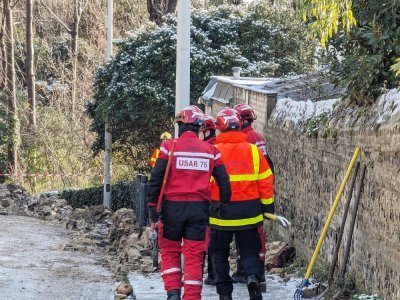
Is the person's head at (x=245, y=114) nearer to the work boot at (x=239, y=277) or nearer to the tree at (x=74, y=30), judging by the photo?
the work boot at (x=239, y=277)

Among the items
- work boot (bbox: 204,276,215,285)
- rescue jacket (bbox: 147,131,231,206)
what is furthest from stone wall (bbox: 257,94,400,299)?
rescue jacket (bbox: 147,131,231,206)

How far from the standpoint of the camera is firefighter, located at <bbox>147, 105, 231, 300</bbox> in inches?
352

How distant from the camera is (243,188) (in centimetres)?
938

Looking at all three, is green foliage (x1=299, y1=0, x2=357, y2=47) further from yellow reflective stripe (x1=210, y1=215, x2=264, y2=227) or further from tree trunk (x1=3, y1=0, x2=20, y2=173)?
tree trunk (x1=3, y1=0, x2=20, y2=173)

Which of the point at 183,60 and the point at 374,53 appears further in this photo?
the point at 183,60

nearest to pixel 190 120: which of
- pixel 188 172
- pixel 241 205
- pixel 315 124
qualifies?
pixel 188 172

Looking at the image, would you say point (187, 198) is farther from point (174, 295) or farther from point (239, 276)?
point (239, 276)

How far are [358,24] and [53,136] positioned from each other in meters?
35.1

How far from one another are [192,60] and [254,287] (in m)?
20.1

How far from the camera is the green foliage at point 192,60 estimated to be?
2922 centimetres

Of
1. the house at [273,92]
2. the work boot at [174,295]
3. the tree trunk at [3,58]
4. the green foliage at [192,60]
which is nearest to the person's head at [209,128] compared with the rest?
the work boot at [174,295]

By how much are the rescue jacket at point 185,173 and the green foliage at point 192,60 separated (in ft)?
63.8

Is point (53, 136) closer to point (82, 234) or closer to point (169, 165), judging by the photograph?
point (82, 234)

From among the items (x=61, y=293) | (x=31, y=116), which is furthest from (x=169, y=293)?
(x=31, y=116)
